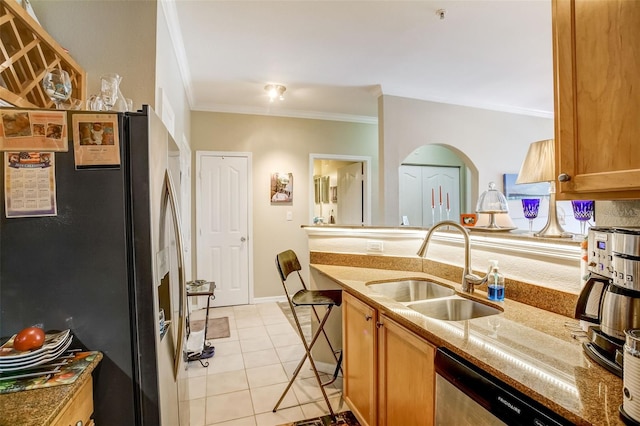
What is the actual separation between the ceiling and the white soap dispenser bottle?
1.90m

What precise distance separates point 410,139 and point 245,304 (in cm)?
314

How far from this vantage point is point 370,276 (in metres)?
2.11

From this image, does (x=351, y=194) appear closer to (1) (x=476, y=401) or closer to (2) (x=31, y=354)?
(1) (x=476, y=401)

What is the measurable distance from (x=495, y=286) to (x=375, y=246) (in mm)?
987

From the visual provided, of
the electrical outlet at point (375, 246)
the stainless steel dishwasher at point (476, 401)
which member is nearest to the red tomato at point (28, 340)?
the stainless steel dishwasher at point (476, 401)

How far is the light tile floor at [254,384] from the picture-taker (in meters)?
2.04

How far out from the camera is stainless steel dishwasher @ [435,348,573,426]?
0.81 meters

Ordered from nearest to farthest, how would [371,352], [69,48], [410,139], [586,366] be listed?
1. [586,366]
2. [371,352]
3. [69,48]
4. [410,139]

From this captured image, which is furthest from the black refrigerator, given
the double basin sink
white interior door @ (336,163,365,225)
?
white interior door @ (336,163,365,225)

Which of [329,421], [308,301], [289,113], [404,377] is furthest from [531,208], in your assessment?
[289,113]

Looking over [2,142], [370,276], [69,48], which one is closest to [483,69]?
[370,276]

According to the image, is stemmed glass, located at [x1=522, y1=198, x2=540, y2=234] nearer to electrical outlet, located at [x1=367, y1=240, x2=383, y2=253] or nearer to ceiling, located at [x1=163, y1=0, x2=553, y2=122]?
electrical outlet, located at [x1=367, y1=240, x2=383, y2=253]

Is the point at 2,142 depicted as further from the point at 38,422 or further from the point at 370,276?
the point at 370,276

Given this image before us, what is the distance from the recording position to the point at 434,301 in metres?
1.64
